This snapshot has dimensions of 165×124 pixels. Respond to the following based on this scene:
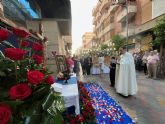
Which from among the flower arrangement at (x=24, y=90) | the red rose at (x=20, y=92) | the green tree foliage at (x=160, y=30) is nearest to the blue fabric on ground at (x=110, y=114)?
the flower arrangement at (x=24, y=90)

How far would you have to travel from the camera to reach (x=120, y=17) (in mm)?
37594

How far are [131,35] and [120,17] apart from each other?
215 inches

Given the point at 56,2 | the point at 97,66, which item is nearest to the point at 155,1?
the point at 97,66

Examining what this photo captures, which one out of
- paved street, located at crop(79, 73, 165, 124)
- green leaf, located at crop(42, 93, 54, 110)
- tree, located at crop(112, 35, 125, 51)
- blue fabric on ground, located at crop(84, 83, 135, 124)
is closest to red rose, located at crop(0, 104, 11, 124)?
green leaf, located at crop(42, 93, 54, 110)

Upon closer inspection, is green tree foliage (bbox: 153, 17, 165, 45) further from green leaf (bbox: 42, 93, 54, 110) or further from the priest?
green leaf (bbox: 42, 93, 54, 110)

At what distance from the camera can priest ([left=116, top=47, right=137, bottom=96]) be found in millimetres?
9773

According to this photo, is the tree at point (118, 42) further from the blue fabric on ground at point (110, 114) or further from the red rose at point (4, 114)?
the red rose at point (4, 114)

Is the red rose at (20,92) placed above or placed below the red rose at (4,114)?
above

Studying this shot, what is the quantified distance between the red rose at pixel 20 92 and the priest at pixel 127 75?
26.6 ft

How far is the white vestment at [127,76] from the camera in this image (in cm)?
977

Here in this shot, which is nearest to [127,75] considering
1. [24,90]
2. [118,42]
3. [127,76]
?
[127,76]

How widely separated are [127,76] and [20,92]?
827 centimetres

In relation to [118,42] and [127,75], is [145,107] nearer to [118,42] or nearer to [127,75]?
[127,75]

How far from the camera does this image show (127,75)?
32.3 ft
